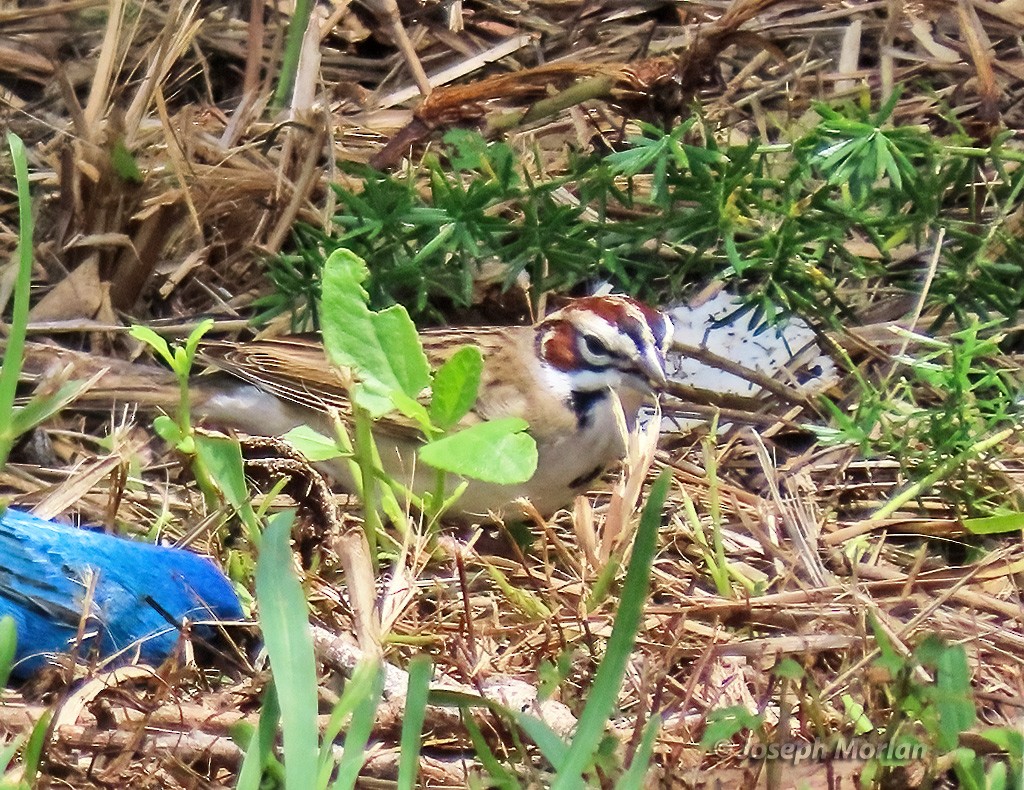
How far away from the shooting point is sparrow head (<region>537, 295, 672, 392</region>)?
4.07 metres

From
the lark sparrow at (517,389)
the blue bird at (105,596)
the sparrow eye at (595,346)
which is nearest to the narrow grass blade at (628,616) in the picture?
the blue bird at (105,596)

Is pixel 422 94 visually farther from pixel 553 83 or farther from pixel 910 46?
pixel 910 46

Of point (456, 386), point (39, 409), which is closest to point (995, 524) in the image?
point (456, 386)

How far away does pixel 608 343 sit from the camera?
4152mm

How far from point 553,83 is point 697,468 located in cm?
155

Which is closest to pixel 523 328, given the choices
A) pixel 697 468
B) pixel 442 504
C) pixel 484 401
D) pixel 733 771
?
pixel 484 401

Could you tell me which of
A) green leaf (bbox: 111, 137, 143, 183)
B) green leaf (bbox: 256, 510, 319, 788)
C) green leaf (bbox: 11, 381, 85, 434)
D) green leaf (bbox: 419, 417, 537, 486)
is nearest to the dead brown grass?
green leaf (bbox: 111, 137, 143, 183)

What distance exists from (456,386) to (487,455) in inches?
8.6

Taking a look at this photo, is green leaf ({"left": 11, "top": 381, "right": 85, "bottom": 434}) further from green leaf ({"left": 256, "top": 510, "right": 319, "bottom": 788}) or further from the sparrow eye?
the sparrow eye

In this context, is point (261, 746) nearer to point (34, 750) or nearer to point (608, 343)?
point (34, 750)

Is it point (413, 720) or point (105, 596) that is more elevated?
point (413, 720)

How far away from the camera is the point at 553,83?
198 inches

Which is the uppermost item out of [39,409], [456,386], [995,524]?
[39,409]

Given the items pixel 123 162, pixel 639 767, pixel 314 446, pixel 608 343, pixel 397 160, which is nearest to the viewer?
pixel 639 767
